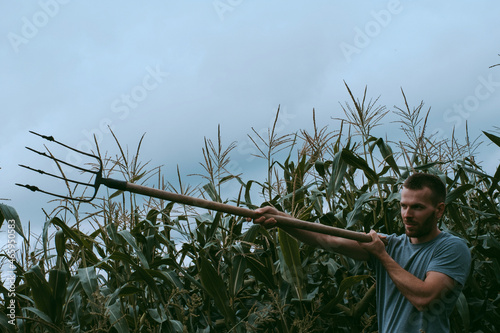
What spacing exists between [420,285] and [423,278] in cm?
21

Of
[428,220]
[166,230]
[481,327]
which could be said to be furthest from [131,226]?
[481,327]

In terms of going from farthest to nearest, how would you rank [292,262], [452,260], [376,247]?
[292,262], [376,247], [452,260]

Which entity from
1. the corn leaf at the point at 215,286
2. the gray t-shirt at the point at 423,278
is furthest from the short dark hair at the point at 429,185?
the corn leaf at the point at 215,286

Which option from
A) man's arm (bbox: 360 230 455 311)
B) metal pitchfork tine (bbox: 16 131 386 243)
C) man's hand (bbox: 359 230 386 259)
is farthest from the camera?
man's hand (bbox: 359 230 386 259)

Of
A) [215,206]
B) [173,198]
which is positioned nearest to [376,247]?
[215,206]

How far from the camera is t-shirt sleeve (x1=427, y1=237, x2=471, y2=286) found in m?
2.64

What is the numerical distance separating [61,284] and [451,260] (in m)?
2.25

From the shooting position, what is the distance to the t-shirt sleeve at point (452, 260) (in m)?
2.64

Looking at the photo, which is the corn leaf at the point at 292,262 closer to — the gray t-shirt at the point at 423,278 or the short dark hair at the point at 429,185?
the gray t-shirt at the point at 423,278

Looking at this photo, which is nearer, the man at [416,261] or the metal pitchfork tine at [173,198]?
the metal pitchfork tine at [173,198]

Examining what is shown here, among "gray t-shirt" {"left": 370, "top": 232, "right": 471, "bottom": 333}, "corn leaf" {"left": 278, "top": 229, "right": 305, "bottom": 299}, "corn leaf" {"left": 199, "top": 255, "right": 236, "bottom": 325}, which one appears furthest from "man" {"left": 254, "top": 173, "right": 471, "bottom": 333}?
"corn leaf" {"left": 199, "top": 255, "right": 236, "bottom": 325}

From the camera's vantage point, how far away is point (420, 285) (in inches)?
101

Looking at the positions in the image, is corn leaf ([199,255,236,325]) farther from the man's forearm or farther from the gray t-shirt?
the man's forearm

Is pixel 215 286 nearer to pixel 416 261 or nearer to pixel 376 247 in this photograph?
pixel 376 247
